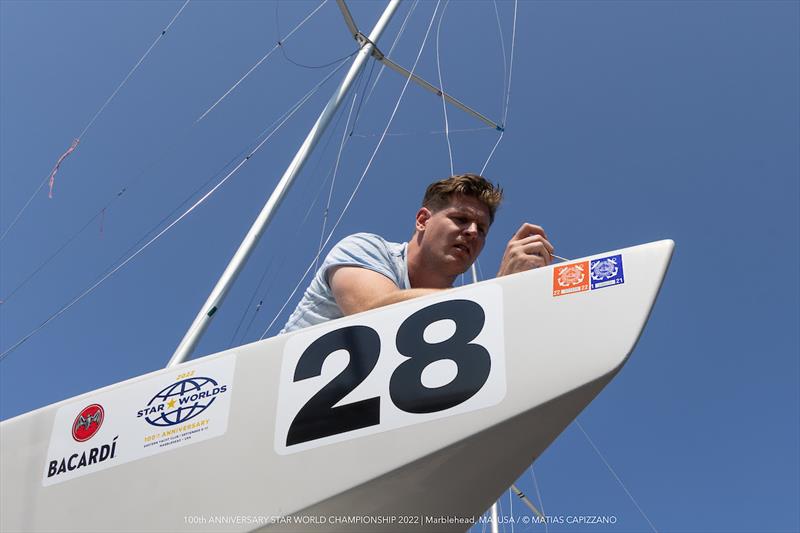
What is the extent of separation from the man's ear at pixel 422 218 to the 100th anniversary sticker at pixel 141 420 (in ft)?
2.40

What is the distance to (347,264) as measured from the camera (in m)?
1.59

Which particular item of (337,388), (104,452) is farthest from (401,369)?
(104,452)

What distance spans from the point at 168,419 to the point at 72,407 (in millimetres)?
318

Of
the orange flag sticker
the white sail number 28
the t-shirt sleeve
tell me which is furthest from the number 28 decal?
the t-shirt sleeve

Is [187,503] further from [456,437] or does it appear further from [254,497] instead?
[456,437]

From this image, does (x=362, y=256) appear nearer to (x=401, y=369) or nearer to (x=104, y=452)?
(x=401, y=369)

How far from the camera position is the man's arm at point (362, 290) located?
145 centimetres

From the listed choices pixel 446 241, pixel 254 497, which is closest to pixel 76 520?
pixel 254 497

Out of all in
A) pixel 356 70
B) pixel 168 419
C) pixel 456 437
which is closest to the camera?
pixel 456 437

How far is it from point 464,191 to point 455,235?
15cm

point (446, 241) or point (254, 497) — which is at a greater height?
point (446, 241)

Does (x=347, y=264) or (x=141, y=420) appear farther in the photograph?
(x=347, y=264)

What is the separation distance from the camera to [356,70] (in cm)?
484

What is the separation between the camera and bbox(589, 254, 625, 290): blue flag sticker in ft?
3.89
